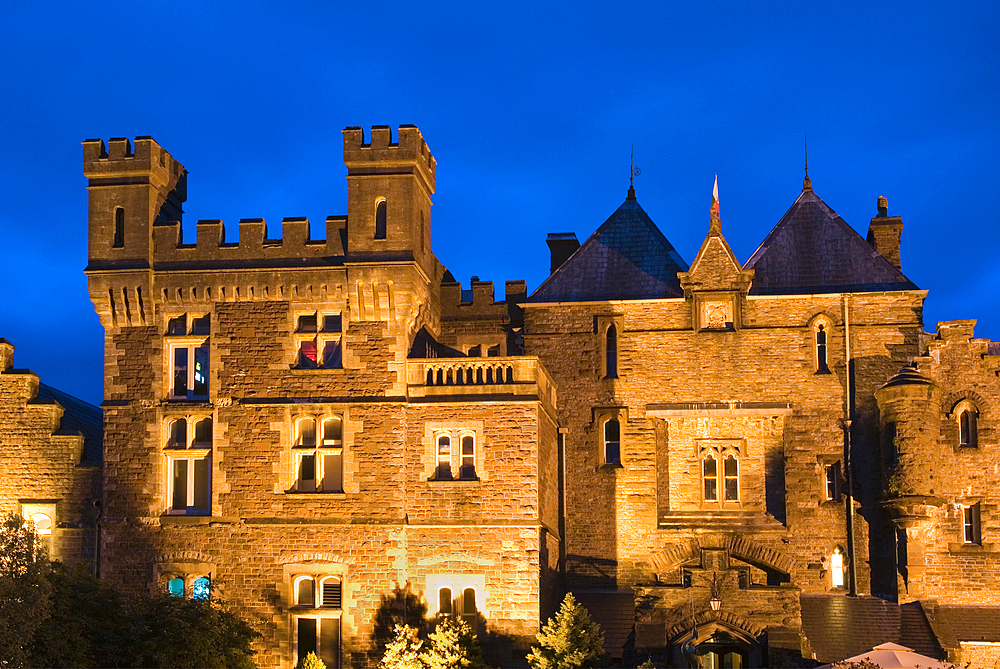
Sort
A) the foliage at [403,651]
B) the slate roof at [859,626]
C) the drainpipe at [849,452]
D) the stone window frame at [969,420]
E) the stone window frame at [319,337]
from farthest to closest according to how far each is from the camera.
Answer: the stone window frame at [969,420], the drainpipe at [849,452], the stone window frame at [319,337], the slate roof at [859,626], the foliage at [403,651]

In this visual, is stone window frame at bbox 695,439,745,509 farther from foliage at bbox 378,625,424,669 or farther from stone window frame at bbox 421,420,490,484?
foliage at bbox 378,625,424,669

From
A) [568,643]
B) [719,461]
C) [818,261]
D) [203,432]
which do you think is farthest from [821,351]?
[203,432]

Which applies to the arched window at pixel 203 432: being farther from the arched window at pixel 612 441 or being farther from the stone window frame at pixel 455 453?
the arched window at pixel 612 441

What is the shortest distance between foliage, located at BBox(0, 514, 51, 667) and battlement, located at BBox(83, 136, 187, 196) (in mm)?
12554

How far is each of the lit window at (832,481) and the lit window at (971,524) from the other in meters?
3.82

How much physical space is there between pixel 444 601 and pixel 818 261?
53.5ft

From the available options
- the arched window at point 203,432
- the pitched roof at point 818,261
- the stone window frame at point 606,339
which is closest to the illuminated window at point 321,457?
the arched window at point 203,432

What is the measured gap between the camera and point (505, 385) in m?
39.6

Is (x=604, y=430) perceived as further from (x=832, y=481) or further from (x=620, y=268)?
(x=832, y=481)

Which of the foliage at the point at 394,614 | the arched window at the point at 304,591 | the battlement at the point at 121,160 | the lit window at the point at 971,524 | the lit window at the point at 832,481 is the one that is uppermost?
the battlement at the point at 121,160

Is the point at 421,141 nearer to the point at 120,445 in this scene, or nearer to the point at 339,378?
the point at 339,378

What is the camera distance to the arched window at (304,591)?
3969cm

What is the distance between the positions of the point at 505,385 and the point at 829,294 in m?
11.3

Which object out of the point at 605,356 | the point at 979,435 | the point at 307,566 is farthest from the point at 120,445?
the point at 979,435
